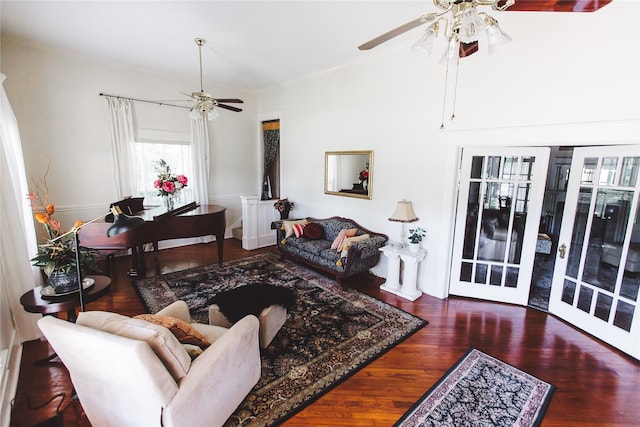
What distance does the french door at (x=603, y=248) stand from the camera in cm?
267

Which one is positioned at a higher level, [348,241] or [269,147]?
[269,147]

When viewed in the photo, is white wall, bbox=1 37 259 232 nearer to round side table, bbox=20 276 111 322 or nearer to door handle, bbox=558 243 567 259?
round side table, bbox=20 276 111 322

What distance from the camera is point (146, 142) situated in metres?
5.15

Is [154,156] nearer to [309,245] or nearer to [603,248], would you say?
[309,245]

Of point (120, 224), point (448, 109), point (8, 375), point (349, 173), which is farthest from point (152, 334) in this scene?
point (349, 173)

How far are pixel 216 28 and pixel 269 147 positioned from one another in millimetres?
3089

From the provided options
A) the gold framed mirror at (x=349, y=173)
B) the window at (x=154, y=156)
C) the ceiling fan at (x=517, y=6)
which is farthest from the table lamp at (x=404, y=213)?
the window at (x=154, y=156)

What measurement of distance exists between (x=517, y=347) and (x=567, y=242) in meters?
1.31

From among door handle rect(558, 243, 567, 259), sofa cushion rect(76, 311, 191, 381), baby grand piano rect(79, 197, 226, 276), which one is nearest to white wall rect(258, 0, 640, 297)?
door handle rect(558, 243, 567, 259)

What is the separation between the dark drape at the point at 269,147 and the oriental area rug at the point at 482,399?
476 centimetres

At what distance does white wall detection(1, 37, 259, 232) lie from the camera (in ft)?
13.2

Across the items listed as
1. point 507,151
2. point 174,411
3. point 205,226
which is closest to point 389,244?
point 507,151

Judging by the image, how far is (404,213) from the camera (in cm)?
375

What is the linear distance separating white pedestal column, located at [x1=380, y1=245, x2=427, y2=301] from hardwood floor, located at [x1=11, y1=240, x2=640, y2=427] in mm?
151
